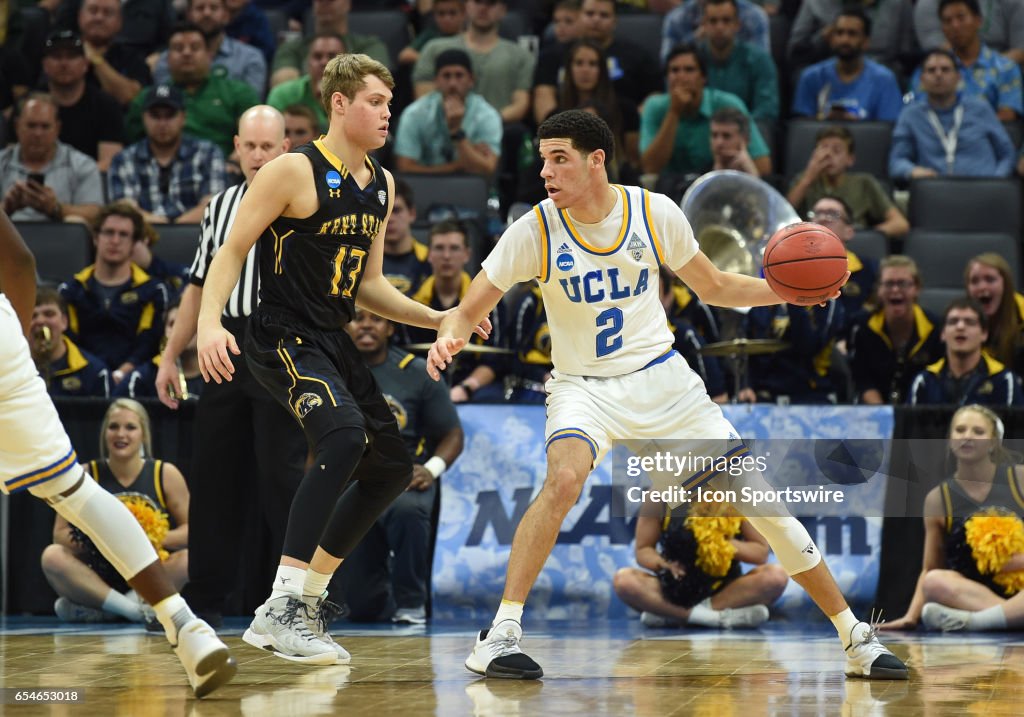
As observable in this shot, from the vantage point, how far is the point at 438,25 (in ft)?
40.7

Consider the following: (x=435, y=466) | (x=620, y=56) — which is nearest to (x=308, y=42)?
(x=620, y=56)

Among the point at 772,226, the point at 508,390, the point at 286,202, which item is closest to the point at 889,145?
the point at 772,226

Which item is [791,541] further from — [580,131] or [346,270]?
[346,270]

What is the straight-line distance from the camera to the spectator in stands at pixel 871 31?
12469 mm

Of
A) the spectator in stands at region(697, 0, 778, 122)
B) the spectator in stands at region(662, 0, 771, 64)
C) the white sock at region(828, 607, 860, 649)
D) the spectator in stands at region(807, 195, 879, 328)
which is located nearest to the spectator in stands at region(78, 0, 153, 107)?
the spectator in stands at region(662, 0, 771, 64)

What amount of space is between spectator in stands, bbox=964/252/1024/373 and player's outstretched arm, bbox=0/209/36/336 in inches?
239

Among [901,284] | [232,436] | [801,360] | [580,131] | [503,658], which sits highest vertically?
[580,131]

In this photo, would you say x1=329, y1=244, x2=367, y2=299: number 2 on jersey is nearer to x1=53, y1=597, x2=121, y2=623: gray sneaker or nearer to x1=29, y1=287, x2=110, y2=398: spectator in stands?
x1=53, y1=597, x2=121, y2=623: gray sneaker

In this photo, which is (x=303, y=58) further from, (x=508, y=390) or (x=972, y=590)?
(x=972, y=590)

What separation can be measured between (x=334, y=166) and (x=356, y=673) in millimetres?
1924

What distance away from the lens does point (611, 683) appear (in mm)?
5145

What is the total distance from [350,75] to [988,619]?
4.36m

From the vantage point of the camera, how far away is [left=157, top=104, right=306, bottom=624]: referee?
6.79 metres

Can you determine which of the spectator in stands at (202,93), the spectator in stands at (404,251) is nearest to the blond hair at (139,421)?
the spectator in stands at (404,251)
